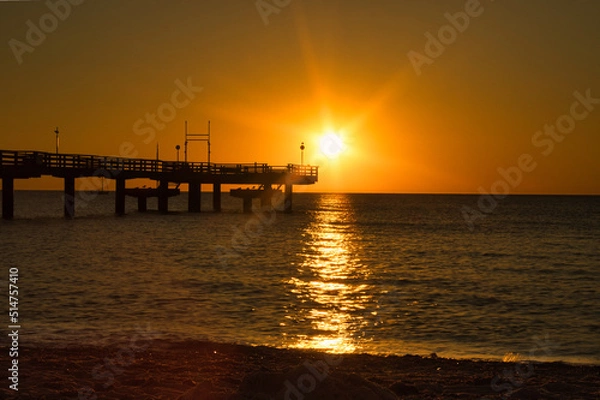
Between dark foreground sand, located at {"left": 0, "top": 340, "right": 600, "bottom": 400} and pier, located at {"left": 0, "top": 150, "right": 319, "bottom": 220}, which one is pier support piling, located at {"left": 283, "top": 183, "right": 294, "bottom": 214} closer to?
pier, located at {"left": 0, "top": 150, "right": 319, "bottom": 220}

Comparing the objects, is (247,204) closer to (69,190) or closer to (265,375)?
(69,190)

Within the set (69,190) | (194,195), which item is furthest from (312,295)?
(194,195)

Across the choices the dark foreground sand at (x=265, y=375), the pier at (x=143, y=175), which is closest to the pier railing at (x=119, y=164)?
the pier at (x=143, y=175)

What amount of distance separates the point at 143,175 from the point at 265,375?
189 feet

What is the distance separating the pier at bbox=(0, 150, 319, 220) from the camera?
4828 centimetres

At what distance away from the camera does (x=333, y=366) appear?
11.1 metres

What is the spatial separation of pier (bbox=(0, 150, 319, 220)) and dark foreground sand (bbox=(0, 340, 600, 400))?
39079 mm

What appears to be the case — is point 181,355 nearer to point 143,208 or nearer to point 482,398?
point 482,398

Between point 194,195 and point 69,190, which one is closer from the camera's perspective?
point 69,190

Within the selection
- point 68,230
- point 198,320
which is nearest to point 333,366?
point 198,320

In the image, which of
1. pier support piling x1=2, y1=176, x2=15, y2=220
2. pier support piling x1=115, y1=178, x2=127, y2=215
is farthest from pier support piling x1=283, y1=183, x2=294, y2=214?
pier support piling x1=2, y1=176, x2=15, y2=220

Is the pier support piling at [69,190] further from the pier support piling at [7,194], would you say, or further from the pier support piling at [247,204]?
the pier support piling at [247,204]

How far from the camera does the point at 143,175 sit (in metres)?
63.1

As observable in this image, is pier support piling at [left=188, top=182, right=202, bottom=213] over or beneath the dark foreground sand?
over
